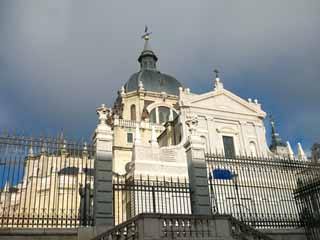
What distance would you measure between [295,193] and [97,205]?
30.8ft

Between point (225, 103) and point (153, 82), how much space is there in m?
17.5

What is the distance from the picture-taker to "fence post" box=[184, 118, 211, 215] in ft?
41.3

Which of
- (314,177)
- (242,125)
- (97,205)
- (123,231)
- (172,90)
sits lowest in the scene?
(123,231)

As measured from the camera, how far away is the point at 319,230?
13727 mm

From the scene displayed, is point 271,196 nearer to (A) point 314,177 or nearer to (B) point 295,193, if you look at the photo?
(B) point 295,193

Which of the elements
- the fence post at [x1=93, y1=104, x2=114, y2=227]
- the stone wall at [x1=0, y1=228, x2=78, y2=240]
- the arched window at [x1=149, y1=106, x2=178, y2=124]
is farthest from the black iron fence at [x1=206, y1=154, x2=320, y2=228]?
the arched window at [x1=149, y1=106, x2=178, y2=124]

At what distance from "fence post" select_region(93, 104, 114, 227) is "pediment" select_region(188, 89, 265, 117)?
1903 centimetres

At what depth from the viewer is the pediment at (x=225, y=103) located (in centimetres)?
3120

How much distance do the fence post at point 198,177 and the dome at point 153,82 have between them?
1294 inches

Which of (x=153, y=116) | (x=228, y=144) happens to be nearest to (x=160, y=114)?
(x=153, y=116)

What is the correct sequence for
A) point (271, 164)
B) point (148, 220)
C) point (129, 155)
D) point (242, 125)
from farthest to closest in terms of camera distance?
point (129, 155)
point (242, 125)
point (271, 164)
point (148, 220)

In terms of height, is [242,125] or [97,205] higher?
[242,125]

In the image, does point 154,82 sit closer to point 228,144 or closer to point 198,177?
point 228,144

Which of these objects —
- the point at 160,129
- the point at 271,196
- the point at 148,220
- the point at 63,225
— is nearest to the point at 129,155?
the point at 160,129
